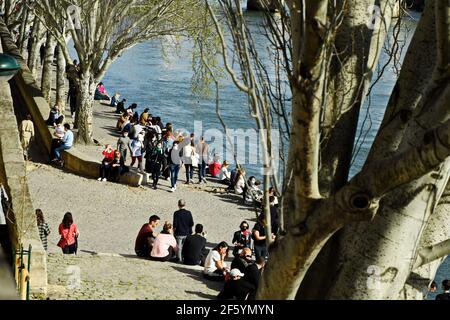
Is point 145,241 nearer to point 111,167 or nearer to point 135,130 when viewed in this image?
point 111,167

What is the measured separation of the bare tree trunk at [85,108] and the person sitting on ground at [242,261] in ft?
40.9

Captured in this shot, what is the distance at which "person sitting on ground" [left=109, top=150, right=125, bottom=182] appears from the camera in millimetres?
22484

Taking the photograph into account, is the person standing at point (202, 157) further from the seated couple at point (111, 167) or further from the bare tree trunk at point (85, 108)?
the bare tree trunk at point (85, 108)

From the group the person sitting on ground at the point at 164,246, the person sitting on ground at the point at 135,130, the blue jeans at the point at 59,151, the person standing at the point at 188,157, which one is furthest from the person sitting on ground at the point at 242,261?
the person sitting on ground at the point at 135,130

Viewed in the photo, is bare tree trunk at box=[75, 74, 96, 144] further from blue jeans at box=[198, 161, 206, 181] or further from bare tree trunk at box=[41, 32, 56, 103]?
bare tree trunk at box=[41, 32, 56, 103]

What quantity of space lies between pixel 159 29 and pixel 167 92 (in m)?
19.8

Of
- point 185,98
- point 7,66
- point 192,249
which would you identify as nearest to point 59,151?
point 192,249

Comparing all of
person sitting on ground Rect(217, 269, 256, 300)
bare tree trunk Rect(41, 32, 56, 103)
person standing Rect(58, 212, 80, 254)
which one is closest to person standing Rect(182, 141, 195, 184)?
person standing Rect(58, 212, 80, 254)

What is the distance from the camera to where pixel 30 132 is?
866 inches

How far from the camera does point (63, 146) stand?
23.1 meters

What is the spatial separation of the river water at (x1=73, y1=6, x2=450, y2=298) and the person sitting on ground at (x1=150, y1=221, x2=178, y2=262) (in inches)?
589

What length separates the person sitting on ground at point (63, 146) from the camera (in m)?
22.9
